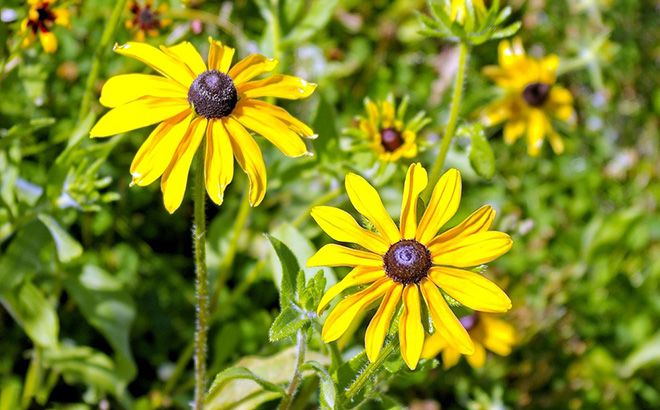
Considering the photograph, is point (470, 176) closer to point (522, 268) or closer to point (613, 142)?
→ point (522, 268)

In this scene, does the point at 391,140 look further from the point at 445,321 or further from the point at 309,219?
the point at 445,321

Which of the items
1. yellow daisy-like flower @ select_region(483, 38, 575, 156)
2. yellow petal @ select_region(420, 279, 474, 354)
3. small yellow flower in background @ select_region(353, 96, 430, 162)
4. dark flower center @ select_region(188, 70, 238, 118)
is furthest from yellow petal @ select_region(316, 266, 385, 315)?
yellow daisy-like flower @ select_region(483, 38, 575, 156)

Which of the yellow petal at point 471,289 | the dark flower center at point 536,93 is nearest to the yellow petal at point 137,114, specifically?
the yellow petal at point 471,289

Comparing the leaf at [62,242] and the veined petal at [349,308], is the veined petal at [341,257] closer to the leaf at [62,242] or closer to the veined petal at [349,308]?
the veined petal at [349,308]

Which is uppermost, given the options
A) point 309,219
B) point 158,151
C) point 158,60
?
point 309,219

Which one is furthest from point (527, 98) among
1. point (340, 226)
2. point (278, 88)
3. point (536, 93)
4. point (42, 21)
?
point (42, 21)

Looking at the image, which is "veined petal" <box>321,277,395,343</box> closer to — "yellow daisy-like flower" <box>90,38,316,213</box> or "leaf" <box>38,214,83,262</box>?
"yellow daisy-like flower" <box>90,38,316,213</box>

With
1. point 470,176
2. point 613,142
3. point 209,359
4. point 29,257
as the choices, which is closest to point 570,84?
→ point 613,142
